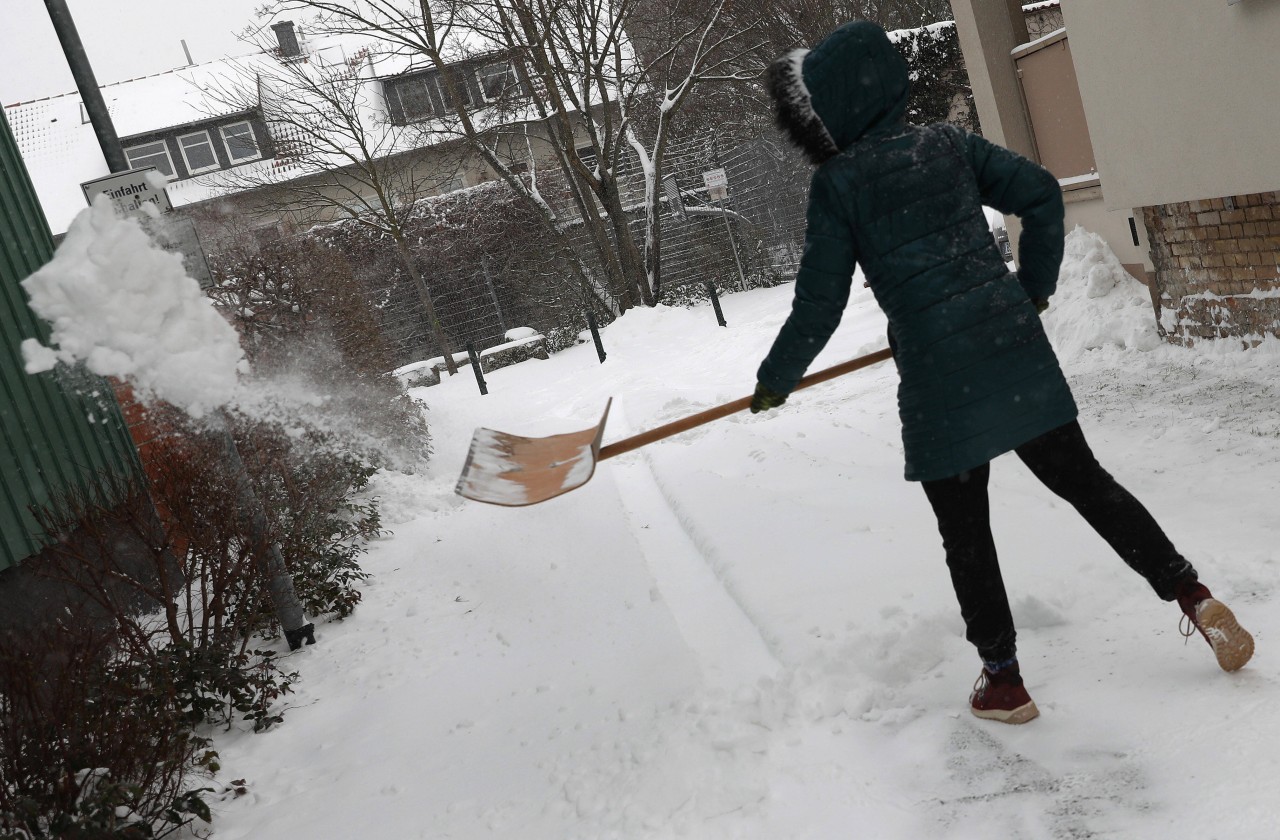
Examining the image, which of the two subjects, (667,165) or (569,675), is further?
(667,165)

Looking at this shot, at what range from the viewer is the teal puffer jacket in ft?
8.46

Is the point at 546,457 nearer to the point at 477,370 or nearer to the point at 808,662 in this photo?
the point at 808,662

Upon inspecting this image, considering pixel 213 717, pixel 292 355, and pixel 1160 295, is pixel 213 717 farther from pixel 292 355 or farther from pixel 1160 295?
pixel 1160 295

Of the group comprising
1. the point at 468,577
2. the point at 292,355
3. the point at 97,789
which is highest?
the point at 292,355

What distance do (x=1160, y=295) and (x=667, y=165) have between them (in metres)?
16.5

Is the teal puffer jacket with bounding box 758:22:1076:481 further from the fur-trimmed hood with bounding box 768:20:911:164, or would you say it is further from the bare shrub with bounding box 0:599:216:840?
the bare shrub with bounding box 0:599:216:840

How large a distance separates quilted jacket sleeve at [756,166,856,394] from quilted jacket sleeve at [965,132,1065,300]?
1.29ft

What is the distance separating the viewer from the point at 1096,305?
7449 millimetres

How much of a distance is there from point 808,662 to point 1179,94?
407 centimetres

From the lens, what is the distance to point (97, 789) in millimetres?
3283

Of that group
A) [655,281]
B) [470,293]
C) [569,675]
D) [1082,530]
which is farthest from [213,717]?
[470,293]

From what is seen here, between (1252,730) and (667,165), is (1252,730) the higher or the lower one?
the lower one

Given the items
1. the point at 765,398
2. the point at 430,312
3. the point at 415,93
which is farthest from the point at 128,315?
the point at 415,93

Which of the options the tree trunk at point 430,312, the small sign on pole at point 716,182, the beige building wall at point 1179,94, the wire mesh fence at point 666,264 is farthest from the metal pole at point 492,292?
the beige building wall at point 1179,94
